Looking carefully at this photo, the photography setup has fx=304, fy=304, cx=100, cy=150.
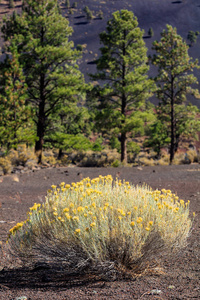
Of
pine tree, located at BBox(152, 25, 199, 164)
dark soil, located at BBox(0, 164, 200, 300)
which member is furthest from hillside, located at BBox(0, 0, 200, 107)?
dark soil, located at BBox(0, 164, 200, 300)

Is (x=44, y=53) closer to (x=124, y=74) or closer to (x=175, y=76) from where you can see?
(x=124, y=74)

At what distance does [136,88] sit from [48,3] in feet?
20.9

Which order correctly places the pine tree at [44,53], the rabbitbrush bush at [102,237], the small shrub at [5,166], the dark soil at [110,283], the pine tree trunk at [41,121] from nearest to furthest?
the dark soil at [110,283], the rabbitbrush bush at [102,237], the small shrub at [5,166], the pine tree at [44,53], the pine tree trunk at [41,121]

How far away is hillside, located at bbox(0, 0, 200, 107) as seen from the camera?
106863mm

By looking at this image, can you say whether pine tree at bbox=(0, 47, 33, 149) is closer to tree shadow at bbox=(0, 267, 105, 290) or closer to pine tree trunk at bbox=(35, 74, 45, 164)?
pine tree trunk at bbox=(35, 74, 45, 164)

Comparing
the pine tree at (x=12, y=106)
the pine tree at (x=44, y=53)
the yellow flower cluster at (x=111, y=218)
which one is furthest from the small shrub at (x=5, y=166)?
the yellow flower cluster at (x=111, y=218)

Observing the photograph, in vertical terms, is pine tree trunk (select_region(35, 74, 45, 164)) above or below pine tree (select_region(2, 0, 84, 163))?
below

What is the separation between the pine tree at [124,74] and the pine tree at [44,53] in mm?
1841

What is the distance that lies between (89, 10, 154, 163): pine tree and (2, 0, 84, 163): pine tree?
184 cm

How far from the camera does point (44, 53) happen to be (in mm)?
14859

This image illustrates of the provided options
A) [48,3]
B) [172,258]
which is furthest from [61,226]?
[48,3]

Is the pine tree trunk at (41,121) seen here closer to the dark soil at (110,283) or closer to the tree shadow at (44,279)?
the dark soil at (110,283)

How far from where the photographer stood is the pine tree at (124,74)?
1648 cm

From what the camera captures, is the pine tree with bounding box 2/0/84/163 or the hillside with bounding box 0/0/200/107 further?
the hillside with bounding box 0/0/200/107
